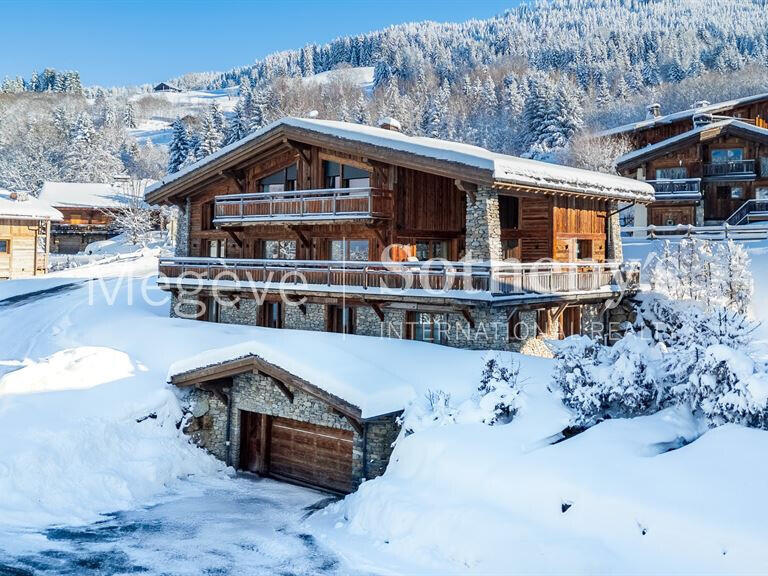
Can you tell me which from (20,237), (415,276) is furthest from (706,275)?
(20,237)

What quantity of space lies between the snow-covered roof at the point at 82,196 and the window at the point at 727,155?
5532cm

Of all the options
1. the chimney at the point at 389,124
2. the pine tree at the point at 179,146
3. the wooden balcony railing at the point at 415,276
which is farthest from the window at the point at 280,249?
the pine tree at the point at 179,146

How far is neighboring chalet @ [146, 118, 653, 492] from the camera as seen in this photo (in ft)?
65.1

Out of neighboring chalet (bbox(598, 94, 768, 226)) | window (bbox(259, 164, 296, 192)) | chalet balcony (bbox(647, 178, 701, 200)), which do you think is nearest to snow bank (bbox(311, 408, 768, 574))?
window (bbox(259, 164, 296, 192))

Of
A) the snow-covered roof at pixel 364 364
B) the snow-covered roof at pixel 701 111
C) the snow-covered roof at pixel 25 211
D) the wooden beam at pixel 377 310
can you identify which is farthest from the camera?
the snow-covered roof at pixel 701 111

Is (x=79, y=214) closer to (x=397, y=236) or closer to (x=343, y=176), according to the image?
(x=343, y=176)

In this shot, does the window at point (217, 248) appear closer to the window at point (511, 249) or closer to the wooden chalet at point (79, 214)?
the window at point (511, 249)

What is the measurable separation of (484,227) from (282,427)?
916 centimetres

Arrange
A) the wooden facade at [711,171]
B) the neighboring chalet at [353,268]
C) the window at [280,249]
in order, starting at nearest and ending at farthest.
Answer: the neighboring chalet at [353,268]
the window at [280,249]
the wooden facade at [711,171]

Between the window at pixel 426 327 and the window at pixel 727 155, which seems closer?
the window at pixel 426 327

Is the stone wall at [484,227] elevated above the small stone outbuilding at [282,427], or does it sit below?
above

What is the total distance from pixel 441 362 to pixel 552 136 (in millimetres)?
56228

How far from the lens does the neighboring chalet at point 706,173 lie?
40188 millimetres

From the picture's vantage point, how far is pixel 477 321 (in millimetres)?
20906
